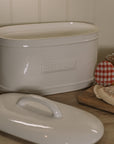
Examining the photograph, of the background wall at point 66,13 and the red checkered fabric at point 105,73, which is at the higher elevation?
the background wall at point 66,13

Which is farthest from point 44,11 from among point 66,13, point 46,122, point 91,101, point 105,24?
point 46,122

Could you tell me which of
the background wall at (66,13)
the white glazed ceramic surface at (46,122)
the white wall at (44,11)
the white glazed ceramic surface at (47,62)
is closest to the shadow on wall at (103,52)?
the background wall at (66,13)

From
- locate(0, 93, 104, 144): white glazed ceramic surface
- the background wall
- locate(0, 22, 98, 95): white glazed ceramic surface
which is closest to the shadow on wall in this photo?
the background wall

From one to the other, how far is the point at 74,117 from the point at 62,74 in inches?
10.6

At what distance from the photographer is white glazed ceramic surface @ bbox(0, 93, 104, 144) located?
78 cm

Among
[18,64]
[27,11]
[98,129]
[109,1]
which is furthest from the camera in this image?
[109,1]

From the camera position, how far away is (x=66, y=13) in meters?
1.34

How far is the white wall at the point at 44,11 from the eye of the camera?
1.21m

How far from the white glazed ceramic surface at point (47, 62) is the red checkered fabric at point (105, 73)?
32mm

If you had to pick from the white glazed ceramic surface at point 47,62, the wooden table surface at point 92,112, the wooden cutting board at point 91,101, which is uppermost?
the white glazed ceramic surface at point 47,62

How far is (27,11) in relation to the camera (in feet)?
4.11

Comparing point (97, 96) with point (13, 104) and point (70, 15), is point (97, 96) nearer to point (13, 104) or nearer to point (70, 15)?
point (13, 104)

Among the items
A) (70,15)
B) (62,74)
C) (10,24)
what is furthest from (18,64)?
(70,15)

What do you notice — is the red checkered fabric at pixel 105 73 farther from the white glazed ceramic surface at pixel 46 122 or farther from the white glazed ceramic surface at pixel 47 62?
the white glazed ceramic surface at pixel 46 122
